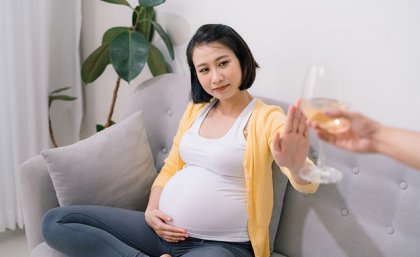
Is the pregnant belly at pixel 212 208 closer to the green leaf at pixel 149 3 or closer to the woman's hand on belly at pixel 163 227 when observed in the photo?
the woman's hand on belly at pixel 163 227

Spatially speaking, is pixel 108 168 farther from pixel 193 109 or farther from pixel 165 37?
pixel 165 37

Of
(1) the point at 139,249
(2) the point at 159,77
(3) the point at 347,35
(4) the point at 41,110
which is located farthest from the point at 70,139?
(3) the point at 347,35

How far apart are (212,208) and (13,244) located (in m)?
1.41

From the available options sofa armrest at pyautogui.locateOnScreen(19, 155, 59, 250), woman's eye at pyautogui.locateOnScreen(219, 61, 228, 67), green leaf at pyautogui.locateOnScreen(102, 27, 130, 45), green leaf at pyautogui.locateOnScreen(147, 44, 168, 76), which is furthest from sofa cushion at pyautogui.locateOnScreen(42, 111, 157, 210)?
green leaf at pyautogui.locateOnScreen(102, 27, 130, 45)

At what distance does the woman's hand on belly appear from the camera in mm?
1474

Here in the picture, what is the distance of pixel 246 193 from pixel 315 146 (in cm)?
31

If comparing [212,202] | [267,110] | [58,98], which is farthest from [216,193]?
[58,98]

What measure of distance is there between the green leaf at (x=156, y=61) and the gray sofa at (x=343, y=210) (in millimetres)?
674

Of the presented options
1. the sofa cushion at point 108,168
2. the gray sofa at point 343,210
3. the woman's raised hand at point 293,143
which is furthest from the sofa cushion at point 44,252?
the woman's raised hand at point 293,143

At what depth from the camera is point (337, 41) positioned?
160 centimetres

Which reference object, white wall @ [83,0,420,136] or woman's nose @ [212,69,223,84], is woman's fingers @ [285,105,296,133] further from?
woman's nose @ [212,69,223,84]

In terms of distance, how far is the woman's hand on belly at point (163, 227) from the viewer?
1.47 meters

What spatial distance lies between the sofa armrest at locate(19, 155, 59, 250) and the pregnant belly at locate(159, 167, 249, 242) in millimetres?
474

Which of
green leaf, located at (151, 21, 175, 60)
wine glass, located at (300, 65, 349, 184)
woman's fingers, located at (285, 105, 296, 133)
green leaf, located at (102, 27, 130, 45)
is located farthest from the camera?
green leaf, located at (102, 27, 130, 45)
